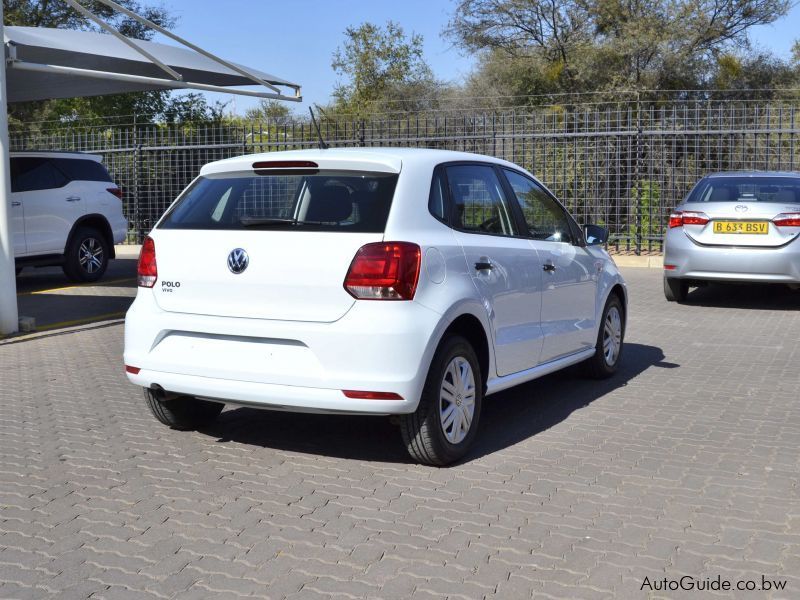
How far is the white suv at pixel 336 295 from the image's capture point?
5.01m

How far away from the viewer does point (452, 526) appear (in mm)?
4469

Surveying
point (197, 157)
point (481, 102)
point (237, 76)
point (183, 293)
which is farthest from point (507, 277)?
point (481, 102)

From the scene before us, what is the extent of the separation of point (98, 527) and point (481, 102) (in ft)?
104

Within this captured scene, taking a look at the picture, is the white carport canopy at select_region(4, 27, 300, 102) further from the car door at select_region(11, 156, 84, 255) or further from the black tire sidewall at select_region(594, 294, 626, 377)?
the black tire sidewall at select_region(594, 294, 626, 377)

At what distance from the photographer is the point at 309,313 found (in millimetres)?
5094

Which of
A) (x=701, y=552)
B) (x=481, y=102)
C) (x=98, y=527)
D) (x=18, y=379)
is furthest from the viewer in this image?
(x=481, y=102)

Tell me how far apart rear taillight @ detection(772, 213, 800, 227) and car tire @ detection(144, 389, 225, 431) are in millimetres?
7661

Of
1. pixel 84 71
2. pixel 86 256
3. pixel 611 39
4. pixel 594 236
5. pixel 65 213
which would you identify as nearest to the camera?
pixel 594 236

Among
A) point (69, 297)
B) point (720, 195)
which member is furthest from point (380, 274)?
point (69, 297)

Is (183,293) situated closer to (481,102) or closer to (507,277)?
(507,277)

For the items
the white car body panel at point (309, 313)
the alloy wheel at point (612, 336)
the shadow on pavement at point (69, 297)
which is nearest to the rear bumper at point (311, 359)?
the white car body panel at point (309, 313)

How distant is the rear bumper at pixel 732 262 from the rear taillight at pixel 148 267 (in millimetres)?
7907

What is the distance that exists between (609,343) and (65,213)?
9.16m

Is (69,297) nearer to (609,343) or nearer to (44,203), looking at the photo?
(44,203)
